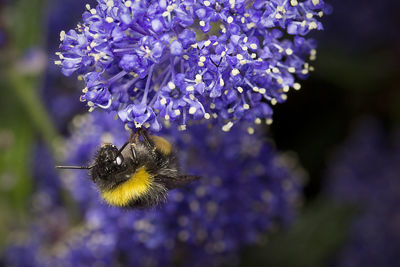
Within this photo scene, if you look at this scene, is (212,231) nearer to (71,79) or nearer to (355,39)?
(71,79)

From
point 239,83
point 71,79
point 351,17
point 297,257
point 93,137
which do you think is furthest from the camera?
point 351,17

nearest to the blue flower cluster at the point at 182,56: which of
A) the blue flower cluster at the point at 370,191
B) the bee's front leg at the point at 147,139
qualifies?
the bee's front leg at the point at 147,139

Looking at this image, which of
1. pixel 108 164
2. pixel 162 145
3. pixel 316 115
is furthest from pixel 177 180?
pixel 316 115

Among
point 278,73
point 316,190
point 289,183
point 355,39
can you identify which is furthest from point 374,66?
point 278,73

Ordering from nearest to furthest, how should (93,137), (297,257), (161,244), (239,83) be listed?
(239,83), (161,244), (93,137), (297,257)

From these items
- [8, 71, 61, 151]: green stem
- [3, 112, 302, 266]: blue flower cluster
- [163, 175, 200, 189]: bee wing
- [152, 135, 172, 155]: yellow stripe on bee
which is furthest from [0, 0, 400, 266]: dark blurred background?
[152, 135, 172, 155]: yellow stripe on bee

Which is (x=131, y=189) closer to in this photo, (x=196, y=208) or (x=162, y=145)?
→ (x=162, y=145)

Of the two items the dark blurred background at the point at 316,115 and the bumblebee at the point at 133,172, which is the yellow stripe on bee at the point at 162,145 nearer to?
the bumblebee at the point at 133,172
